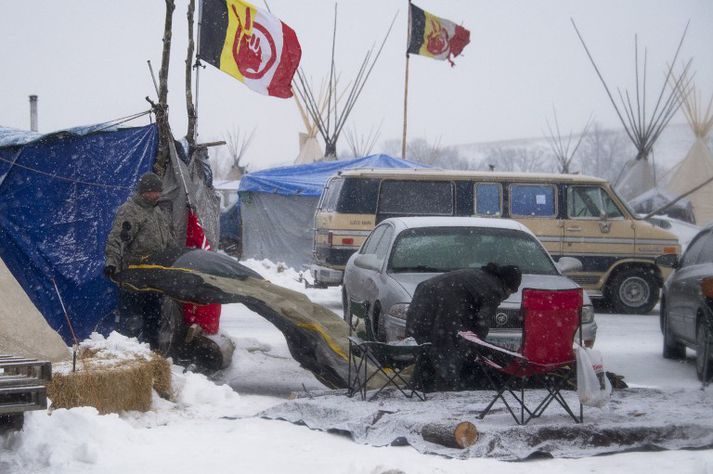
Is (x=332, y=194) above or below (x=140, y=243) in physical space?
above

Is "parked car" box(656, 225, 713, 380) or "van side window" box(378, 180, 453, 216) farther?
"van side window" box(378, 180, 453, 216)

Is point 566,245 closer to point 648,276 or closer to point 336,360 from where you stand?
point 648,276

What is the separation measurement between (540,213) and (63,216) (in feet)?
25.1

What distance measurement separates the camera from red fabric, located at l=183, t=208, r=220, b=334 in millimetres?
9117

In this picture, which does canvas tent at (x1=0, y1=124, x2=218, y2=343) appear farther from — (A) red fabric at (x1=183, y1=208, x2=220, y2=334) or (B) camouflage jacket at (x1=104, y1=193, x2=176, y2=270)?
(B) camouflage jacket at (x1=104, y1=193, x2=176, y2=270)

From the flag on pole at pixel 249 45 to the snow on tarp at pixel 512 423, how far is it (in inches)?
224

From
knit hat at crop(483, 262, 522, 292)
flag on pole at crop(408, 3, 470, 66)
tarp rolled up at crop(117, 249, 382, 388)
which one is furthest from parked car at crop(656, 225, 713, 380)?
flag on pole at crop(408, 3, 470, 66)

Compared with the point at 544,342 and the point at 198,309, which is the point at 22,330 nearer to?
the point at 198,309

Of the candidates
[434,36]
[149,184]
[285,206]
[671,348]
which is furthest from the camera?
[434,36]

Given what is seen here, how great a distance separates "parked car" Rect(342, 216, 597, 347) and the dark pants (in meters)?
1.96

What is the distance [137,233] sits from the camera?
28.1 feet

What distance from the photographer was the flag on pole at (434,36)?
999 inches

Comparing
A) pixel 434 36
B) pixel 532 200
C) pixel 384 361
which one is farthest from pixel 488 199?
pixel 434 36

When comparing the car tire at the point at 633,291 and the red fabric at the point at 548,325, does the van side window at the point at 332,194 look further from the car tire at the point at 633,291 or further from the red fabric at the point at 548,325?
the red fabric at the point at 548,325
